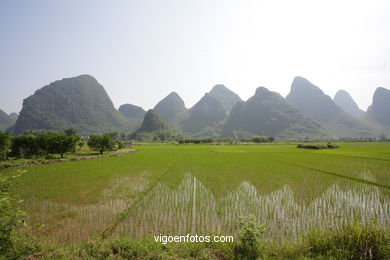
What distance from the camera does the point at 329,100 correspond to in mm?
189250

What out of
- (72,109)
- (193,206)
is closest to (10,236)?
(193,206)

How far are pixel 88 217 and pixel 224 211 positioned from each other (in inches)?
215

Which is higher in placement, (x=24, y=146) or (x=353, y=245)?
(x=24, y=146)

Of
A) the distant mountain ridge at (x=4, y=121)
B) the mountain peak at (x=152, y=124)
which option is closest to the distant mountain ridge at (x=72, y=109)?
the mountain peak at (x=152, y=124)

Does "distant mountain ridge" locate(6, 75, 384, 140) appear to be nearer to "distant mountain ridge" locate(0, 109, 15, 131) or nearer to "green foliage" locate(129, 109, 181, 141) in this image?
"green foliage" locate(129, 109, 181, 141)

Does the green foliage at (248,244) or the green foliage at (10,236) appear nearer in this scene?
the green foliage at (10,236)

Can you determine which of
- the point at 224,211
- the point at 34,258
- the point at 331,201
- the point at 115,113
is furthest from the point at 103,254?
the point at 115,113

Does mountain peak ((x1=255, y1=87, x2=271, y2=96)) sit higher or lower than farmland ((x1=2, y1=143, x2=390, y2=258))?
higher

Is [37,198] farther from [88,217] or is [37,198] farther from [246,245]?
[246,245]

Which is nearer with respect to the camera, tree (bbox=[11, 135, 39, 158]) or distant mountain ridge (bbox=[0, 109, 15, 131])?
tree (bbox=[11, 135, 39, 158])

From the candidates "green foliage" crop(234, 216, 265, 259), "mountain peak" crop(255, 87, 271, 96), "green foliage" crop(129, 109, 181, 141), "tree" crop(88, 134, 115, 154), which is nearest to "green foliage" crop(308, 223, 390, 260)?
"green foliage" crop(234, 216, 265, 259)

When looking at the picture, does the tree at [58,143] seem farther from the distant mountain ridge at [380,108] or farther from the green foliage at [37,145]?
the distant mountain ridge at [380,108]

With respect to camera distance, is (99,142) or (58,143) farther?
(99,142)

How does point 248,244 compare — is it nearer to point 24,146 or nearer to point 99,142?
point 24,146
